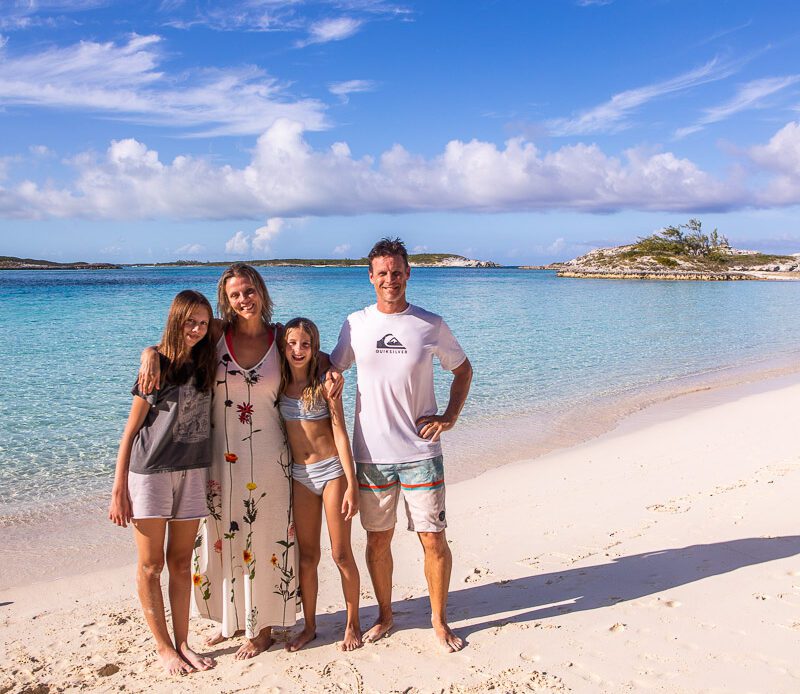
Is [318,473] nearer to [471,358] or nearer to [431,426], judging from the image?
[431,426]

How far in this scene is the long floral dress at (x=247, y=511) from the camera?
3488 millimetres

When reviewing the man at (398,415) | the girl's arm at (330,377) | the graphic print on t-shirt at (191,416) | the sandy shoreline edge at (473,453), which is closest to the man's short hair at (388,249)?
the man at (398,415)

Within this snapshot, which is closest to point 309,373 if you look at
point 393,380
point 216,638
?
point 393,380

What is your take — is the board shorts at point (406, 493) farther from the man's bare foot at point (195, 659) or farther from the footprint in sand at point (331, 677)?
the man's bare foot at point (195, 659)

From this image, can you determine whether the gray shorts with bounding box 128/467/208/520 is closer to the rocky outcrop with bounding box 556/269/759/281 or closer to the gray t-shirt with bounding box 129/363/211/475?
the gray t-shirt with bounding box 129/363/211/475

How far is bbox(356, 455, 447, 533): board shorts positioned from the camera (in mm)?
3600

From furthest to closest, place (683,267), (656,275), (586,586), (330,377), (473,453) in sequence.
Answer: (683,267) → (656,275) → (473,453) → (586,586) → (330,377)

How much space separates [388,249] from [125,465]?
1817 mm

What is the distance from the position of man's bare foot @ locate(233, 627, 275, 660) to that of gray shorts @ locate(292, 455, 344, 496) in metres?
0.92

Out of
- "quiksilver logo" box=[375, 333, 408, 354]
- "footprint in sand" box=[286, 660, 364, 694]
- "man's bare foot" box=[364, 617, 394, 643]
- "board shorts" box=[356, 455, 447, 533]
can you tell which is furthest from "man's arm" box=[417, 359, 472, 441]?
"footprint in sand" box=[286, 660, 364, 694]

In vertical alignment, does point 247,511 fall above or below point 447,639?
above

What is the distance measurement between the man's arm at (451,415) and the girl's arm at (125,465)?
4.82 feet

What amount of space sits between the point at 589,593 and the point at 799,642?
1.20 meters

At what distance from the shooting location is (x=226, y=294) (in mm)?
3562
